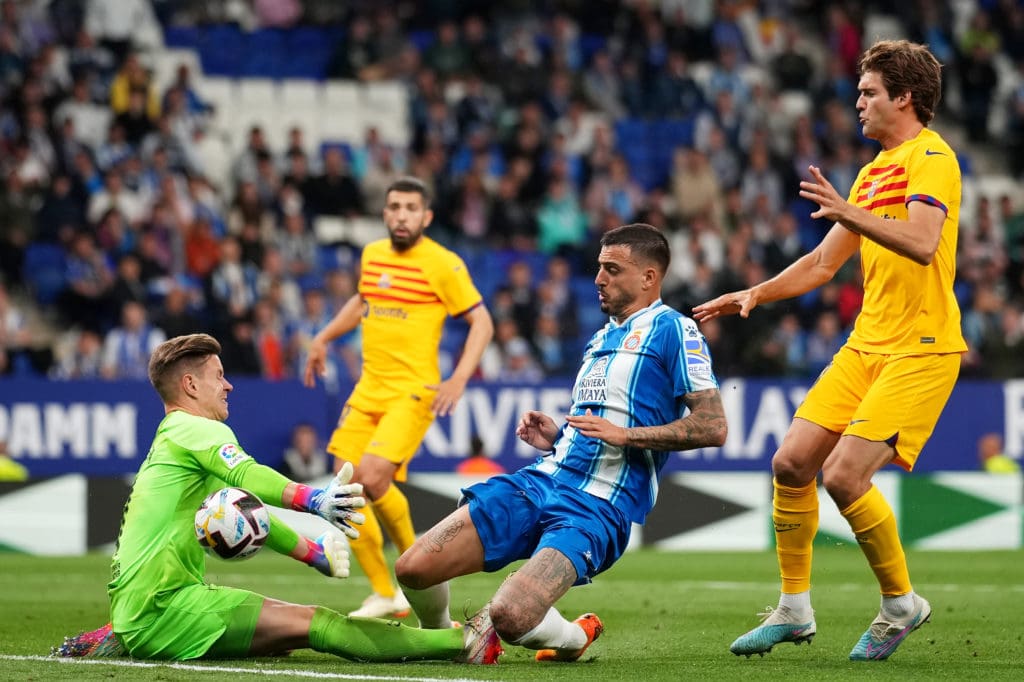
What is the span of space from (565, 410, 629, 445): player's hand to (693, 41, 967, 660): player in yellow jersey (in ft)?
3.09

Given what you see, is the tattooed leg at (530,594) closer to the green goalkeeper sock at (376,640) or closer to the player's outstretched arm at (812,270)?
the green goalkeeper sock at (376,640)

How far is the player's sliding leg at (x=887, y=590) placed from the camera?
6.74m

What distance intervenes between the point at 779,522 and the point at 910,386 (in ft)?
2.95

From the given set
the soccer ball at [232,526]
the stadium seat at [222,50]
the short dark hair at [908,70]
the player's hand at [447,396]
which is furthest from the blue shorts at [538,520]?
the stadium seat at [222,50]

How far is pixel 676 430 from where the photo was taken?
629cm

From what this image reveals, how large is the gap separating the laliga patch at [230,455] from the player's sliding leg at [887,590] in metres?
2.66

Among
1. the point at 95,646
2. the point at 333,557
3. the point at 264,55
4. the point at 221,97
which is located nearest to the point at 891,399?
the point at 333,557

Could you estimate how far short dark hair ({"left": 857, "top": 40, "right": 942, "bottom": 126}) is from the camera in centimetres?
662

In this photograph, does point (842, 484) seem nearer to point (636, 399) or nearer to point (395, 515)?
point (636, 399)

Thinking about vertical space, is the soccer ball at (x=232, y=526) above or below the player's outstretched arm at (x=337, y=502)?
below

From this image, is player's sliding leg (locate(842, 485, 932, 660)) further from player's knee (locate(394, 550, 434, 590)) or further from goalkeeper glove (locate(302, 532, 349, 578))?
goalkeeper glove (locate(302, 532, 349, 578))

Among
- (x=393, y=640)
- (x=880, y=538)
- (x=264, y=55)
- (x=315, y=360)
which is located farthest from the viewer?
(x=264, y=55)

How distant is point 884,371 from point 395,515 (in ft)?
11.6

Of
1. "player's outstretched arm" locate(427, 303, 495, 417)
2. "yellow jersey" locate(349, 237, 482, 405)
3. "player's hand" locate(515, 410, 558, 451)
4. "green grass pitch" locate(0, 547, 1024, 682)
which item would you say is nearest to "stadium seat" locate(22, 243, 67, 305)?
"green grass pitch" locate(0, 547, 1024, 682)
